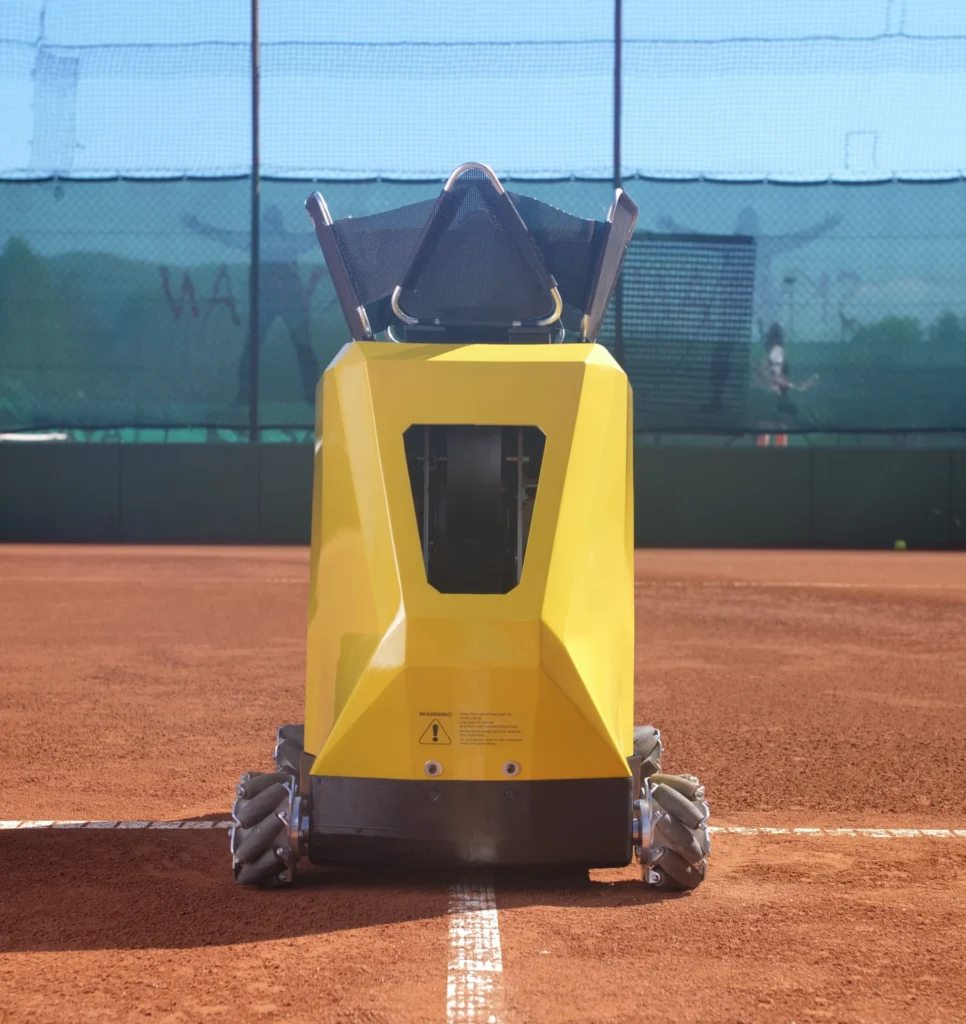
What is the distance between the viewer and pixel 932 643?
9602 mm

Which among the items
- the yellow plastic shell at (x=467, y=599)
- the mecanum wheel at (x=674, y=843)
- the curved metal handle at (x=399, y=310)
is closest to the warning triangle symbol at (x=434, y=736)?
the yellow plastic shell at (x=467, y=599)

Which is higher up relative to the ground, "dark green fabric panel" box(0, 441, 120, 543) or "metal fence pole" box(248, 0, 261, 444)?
"metal fence pole" box(248, 0, 261, 444)

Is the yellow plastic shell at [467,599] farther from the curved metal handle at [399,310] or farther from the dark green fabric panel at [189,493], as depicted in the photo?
the dark green fabric panel at [189,493]

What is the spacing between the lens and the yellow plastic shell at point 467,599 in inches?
132

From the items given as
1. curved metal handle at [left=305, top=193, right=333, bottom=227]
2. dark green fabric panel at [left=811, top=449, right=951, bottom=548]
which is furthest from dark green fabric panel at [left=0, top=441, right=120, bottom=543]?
curved metal handle at [left=305, top=193, right=333, bottom=227]

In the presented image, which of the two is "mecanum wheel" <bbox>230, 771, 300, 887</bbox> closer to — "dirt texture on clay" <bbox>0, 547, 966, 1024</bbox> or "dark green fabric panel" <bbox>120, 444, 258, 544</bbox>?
"dirt texture on clay" <bbox>0, 547, 966, 1024</bbox>

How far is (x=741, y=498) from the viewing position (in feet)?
68.8

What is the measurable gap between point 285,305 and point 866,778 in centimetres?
1639

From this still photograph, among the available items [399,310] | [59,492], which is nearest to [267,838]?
[399,310]

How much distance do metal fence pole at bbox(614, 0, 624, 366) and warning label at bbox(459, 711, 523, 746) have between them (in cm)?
1704

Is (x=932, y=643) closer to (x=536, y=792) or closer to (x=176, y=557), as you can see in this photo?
(x=536, y=792)

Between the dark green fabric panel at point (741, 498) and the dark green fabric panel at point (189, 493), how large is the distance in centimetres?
679

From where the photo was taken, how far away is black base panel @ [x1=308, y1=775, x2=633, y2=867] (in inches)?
132

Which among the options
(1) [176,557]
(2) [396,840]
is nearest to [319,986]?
(2) [396,840]
